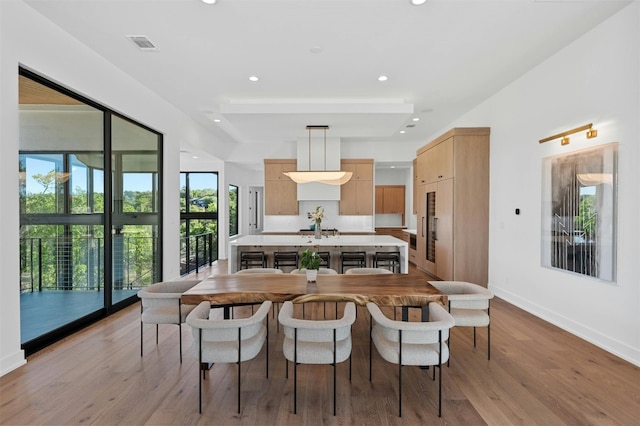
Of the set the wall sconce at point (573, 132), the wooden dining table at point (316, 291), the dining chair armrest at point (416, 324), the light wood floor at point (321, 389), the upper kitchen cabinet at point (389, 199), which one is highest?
the wall sconce at point (573, 132)

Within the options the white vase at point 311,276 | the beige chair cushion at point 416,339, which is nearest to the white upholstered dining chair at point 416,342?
the beige chair cushion at point 416,339

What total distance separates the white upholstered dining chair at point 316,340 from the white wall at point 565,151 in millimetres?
2743

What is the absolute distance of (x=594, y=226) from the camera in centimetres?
310

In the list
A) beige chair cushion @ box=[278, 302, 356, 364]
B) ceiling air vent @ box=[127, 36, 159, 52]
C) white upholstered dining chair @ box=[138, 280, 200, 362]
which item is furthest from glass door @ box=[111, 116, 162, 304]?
beige chair cushion @ box=[278, 302, 356, 364]

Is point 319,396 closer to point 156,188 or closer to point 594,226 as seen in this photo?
point 594,226

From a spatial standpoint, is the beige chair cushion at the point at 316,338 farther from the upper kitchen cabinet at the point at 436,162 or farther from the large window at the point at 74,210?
the upper kitchen cabinet at the point at 436,162

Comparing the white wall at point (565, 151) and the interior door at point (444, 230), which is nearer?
the white wall at point (565, 151)

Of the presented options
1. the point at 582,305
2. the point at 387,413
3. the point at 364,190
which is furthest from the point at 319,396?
the point at 364,190

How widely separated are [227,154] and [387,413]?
292 inches

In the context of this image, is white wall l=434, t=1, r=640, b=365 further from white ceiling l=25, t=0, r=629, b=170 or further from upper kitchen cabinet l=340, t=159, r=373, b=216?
upper kitchen cabinet l=340, t=159, r=373, b=216

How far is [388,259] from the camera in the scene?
4758 millimetres

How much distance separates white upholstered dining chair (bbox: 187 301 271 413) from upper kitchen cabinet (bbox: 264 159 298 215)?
555 centimetres

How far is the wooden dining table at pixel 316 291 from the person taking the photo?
2.40 meters

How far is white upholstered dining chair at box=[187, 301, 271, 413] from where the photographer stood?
1991 millimetres
